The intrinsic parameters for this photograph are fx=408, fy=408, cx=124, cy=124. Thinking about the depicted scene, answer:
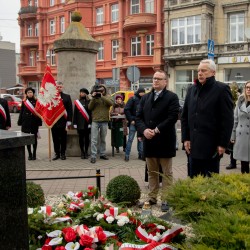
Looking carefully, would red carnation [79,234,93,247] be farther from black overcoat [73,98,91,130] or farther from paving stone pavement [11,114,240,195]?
black overcoat [73,98,91,130]

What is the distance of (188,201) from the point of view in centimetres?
330

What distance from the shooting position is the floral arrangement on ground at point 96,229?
12.3ft

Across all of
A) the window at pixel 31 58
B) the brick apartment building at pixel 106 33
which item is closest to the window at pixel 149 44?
Result: the brick apartment building at pixel 106 33

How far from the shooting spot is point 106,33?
4081 centimetres

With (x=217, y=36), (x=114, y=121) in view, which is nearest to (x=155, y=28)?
(x=217, y=36)

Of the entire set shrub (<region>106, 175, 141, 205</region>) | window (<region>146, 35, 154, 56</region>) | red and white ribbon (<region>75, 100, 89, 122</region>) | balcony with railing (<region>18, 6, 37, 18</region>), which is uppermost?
balcony with railing (<region>18, 6, 37, 18</region>)

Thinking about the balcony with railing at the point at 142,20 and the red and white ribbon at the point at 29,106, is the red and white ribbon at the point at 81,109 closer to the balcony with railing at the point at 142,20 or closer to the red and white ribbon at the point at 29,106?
the red and white ribbon at the point at 29,106

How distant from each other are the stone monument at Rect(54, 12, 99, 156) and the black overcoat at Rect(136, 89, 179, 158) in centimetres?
541

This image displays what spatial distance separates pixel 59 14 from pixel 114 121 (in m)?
37.0

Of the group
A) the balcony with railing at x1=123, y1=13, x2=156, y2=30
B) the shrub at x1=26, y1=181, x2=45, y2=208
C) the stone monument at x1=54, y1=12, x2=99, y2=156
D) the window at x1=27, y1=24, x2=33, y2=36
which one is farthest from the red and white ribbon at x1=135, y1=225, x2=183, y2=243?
the window at x1=27, y1=24, x2=33, y2=36

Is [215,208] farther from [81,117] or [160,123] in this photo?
[81,117]

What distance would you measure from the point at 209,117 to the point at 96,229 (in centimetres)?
212

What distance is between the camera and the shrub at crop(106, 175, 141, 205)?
5.97 m

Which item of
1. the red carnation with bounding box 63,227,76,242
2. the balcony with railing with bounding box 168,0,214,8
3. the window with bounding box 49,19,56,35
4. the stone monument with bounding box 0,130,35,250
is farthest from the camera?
the window with bounding box 49,19,56,35
